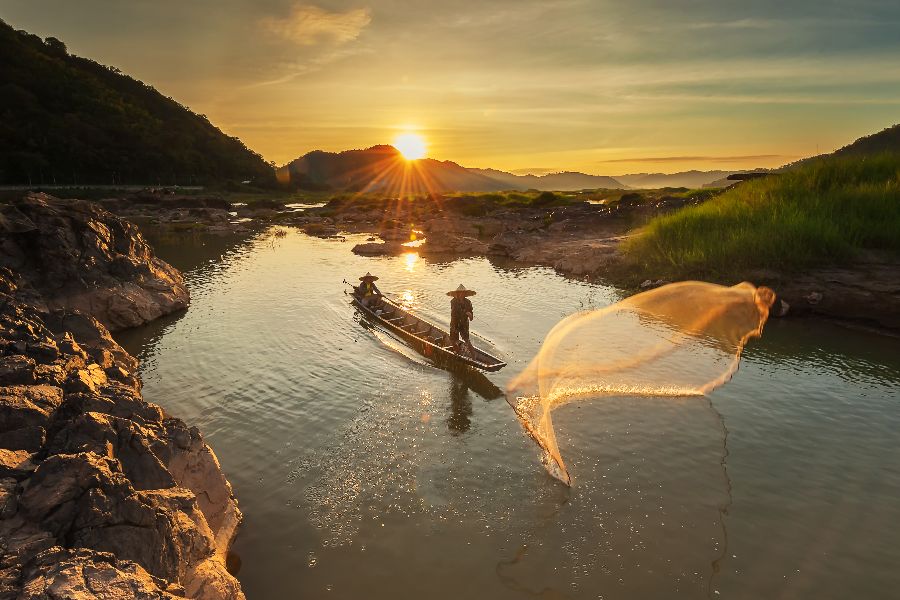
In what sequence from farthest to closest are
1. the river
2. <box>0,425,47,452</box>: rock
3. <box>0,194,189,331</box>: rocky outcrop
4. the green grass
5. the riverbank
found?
the green grass, the riverbank, <box>0,194,189,331</box>: rocky outcrop, the river, <box>0,425,47,452</box>: rock

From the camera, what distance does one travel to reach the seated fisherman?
2642 cm

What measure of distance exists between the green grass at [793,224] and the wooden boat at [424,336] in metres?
17.6

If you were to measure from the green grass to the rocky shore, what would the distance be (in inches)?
1124

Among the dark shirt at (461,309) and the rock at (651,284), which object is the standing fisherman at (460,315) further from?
the rock at (651,284)

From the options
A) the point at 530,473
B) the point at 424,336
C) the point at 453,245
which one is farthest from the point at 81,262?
the point at 453,245

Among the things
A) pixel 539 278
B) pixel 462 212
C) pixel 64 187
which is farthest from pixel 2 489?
pixel 64 187

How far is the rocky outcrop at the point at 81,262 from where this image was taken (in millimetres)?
21984

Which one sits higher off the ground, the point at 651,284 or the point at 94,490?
the point at 94,490

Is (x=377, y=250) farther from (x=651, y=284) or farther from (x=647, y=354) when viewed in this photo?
(x=647, y=354)

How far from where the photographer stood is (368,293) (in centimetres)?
2723

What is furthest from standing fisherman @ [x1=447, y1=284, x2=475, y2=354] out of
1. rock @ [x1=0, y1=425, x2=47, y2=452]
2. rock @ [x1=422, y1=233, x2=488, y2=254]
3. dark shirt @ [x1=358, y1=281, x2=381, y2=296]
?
rock @ [x1=422, y1=233, x2=488, y2=254]

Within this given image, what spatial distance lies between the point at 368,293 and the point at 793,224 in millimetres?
23390

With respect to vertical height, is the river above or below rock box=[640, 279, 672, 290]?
below

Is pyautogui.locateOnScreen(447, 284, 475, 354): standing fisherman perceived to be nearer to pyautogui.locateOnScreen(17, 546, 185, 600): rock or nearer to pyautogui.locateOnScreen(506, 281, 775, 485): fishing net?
pyautogui.locateOnScreen(506, 281, 775, 485): fishing net
